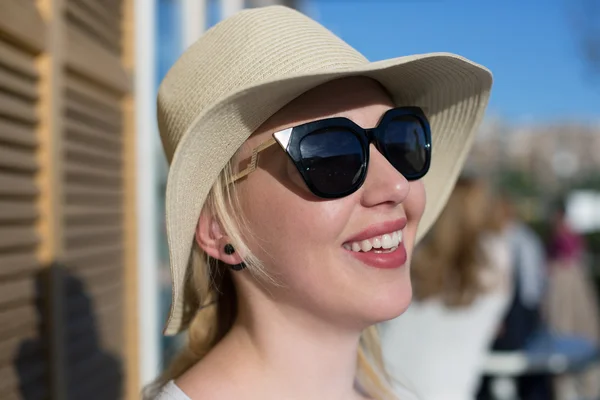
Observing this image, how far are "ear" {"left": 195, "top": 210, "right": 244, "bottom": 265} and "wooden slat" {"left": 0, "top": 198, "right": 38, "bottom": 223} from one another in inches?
22.2

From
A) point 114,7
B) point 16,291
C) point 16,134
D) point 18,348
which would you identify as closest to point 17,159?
point 16,134

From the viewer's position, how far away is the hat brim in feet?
3.89

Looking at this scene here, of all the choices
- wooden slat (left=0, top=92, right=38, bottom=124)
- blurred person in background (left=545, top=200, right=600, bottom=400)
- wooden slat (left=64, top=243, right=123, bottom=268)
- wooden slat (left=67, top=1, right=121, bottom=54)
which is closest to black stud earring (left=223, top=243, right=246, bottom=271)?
wooden slat (left=0, top=92, right=38, bottom=124)

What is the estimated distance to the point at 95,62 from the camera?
2383 millimetres

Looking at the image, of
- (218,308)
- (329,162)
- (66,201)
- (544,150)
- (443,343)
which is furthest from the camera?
(544,150)

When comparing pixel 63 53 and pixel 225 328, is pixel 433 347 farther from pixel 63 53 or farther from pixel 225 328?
pixel 63 53

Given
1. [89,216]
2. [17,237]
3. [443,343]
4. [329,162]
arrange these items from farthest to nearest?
[443,343] → [89,216] → [17,237] → [329,162]

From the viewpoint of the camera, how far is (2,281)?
1.61m

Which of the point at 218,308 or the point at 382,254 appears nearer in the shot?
the point at 382,254

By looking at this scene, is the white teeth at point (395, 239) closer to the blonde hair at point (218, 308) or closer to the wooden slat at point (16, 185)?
the blonde hair at point (218, 308)

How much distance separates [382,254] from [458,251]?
104 inches

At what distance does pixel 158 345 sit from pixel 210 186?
7.46ft

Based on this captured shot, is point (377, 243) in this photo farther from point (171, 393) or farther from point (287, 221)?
point (171, 393)

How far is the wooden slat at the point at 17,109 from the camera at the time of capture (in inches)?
65.4
